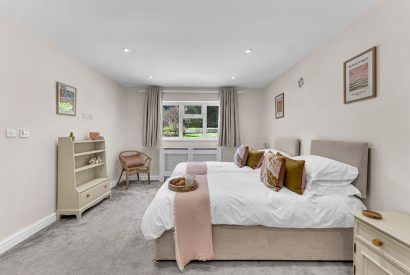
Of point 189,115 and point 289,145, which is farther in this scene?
point 189,115

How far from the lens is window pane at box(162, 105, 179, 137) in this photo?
5285mm

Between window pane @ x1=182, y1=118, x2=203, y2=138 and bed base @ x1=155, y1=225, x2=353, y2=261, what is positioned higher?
window pane @ x1=182, y1=118, x2=203, y2=138

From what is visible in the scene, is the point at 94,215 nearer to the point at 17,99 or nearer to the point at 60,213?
the point at 60,213

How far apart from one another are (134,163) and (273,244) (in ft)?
12.0

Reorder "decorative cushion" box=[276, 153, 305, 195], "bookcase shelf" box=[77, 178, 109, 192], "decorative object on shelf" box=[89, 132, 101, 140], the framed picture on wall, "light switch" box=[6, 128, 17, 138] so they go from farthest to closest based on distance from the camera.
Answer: the framed picture on wall → "decorative object on shelf" box=[89, 132, 101, 140] → "bookcase shelf" box=[77, 178, 109, 192] → "light switch" box=[6, 128, 17, 138] → "decorative cushion" box=[276, 153, 305, 195]

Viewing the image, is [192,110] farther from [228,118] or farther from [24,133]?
[24,133]

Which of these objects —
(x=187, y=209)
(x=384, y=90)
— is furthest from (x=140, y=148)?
(x=384, y=90)

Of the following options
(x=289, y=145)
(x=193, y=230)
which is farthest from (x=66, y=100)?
(x=289, y=145)

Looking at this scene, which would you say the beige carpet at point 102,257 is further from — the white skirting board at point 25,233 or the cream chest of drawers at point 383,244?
the cream chest of drawers at point 383,244

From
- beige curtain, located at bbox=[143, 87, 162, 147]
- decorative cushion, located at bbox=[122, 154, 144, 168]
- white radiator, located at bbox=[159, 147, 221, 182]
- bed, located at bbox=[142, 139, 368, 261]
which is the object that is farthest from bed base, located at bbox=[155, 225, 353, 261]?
beige curtain, located at bbox=[143, 87, 162, 147]

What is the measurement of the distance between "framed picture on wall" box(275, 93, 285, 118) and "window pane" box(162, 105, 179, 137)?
2581mm

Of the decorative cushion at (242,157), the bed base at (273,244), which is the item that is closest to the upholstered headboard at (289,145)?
the decorative cushion at (242,157)

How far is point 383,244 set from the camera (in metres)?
1.30

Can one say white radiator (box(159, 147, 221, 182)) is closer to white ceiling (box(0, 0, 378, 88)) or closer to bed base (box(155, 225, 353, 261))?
white ceiling (box(0, 0, 378, 88))
